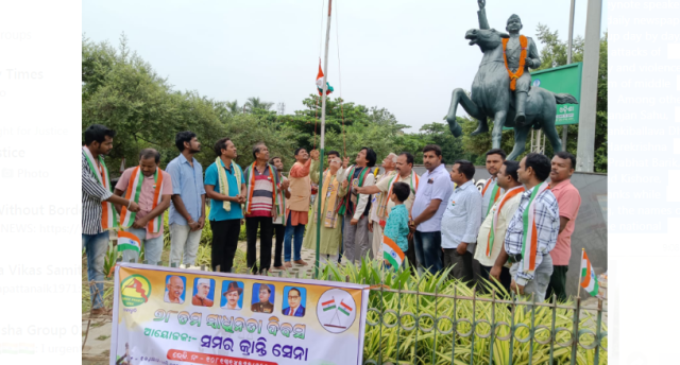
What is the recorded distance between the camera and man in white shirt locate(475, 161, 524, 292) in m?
3.55

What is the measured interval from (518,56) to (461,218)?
4.02 meters

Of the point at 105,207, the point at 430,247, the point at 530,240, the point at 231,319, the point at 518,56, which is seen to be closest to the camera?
the point at 231,319

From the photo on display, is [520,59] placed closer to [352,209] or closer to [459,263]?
[352,209]

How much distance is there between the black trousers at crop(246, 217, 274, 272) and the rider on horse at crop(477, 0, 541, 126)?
4426mm

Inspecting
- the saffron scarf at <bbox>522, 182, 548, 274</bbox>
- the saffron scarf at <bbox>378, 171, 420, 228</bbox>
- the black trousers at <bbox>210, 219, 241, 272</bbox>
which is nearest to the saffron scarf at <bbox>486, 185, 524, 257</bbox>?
the saffron scarf at <bbox>522, 182, 548, 274</bbox>

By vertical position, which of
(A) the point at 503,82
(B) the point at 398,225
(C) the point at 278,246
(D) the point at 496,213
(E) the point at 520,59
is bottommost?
(C) the point at 278,246

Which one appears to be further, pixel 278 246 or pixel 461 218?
pixel 278 246

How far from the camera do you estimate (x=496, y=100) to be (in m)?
7.24

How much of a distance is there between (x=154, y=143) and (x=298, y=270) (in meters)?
17.6

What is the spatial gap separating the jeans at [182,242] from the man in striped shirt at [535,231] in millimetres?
3150

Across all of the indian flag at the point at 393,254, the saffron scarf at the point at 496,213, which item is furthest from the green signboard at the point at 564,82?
the indian flag at the point at 393,254

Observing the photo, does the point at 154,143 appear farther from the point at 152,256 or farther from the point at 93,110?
the point at 152,256

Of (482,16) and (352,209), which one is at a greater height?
(482,16)

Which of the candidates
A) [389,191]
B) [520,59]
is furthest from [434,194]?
[520,59]
